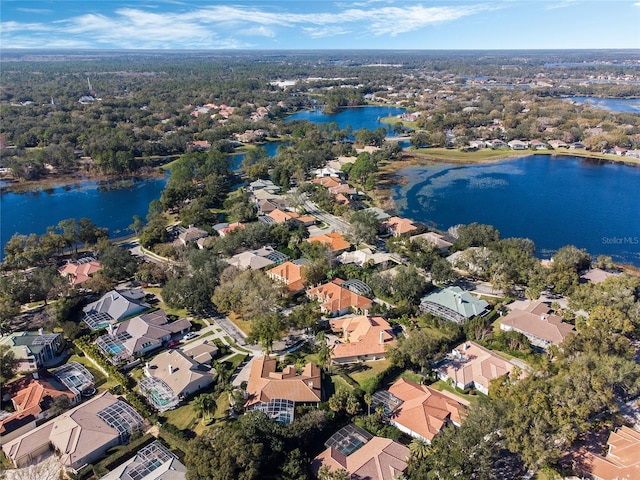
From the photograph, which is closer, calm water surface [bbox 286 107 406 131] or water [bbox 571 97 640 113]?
calm water surface [bbox 286 107 406 131]

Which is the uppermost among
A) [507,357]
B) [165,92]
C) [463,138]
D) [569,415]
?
[165,92]

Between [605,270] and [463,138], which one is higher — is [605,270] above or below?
below

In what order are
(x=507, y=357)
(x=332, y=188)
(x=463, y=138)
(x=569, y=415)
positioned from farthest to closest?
A: (x=463, y=138) → (x=332, y=188) → (x=507, y=357) → (x=569, y=415)

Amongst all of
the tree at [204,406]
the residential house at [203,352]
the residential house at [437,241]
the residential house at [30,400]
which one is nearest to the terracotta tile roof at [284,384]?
the tree at [204,406]

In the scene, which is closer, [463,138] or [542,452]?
[542,452]

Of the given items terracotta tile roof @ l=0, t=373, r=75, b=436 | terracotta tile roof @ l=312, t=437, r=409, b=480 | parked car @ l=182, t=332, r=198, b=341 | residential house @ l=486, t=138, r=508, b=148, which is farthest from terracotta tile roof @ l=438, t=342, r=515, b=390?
residential house @ l=486, t=138, r=508, b=148

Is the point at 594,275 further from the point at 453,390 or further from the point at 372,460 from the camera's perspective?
the point at 372,460

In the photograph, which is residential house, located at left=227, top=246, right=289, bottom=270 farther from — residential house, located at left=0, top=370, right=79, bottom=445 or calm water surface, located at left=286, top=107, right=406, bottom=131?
calm water surface, located at left=286, top=107, right=406, bottom=131

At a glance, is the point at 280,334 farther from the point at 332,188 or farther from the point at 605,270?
the point at 332,188

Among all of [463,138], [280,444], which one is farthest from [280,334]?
[463,138]
